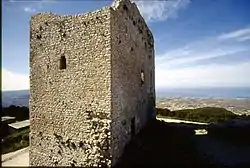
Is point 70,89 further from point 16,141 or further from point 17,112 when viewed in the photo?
point 17,112

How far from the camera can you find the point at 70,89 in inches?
367

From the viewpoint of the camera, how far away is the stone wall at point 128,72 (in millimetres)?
9000

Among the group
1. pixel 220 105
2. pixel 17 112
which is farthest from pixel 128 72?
pixel 220 105

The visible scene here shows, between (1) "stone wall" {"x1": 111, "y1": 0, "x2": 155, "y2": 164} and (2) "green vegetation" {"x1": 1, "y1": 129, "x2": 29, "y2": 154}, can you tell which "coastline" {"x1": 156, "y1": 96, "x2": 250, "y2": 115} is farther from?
(2) "green vegetation" {"x1": 1, "y1": 129, "x2": 29, "y2": 154}

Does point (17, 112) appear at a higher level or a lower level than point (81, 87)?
lower

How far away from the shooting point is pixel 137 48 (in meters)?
12.7

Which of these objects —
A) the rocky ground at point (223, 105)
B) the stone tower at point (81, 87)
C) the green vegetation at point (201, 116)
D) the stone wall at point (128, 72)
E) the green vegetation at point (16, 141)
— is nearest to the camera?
the stone tower at point (81, 87)

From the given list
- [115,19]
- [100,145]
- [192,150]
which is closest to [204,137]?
[192,150]

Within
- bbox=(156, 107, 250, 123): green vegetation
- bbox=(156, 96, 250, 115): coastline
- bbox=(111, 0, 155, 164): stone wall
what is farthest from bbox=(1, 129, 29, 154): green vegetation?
bbox=(156, 96, 250, 115): coastline

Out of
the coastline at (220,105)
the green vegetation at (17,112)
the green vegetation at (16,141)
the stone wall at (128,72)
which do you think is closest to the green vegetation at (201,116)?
the coastline at (220,105)

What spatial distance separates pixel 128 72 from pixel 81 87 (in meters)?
2.68

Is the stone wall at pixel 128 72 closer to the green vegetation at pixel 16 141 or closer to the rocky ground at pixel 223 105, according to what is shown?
the green vegetation at pixel 16 141

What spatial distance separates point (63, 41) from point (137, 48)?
4474mm

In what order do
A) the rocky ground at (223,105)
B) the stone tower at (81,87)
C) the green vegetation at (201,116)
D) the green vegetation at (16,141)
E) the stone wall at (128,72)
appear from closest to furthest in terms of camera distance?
the stone tower at (81,87)
the stone wall at (128,72)
the green vegetation at (16,141)
the green vegetation at (201,116)
the rocky ground at (223,105)
